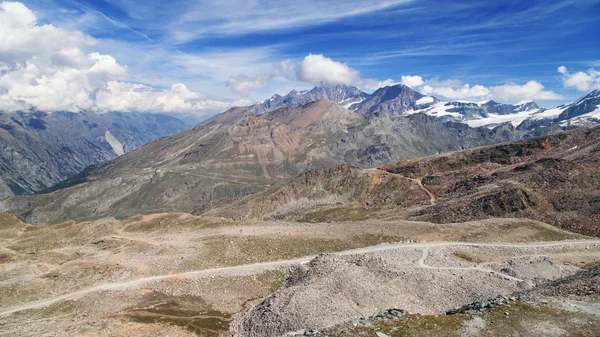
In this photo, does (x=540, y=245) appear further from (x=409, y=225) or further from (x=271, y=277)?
(x=271, y=277)

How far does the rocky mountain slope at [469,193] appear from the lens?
103562mm

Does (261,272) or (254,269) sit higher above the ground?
(254,269)

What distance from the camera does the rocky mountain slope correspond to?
340 ft

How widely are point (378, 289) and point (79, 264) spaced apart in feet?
163

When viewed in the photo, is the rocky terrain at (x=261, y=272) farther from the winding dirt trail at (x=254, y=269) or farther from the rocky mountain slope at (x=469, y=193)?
the rocky mountain slope at (x=469, y=193)

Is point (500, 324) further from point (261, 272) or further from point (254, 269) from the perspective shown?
point (254, 269)

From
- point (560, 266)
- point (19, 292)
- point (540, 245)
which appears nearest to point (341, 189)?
point (540, 245)

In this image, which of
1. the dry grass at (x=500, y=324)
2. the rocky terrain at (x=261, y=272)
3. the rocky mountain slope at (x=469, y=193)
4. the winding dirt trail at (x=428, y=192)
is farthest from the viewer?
the winding dirt trail at (x=428, y=192)

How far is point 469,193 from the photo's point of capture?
13738cm

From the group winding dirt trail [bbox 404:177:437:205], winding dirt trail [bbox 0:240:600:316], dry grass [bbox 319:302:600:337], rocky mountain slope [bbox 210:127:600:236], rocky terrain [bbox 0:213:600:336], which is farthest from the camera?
winding dirt trail [bbox 404:177:437:205]

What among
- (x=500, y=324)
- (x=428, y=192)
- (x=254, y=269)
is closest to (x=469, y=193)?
(x=428, y=192)

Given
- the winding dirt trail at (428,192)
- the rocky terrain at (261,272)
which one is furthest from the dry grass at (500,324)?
the winding dirt trail at (428,192)

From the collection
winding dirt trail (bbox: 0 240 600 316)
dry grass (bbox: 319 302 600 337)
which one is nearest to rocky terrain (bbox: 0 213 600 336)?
winding dirt trail (bbox: 0 240 600 316)

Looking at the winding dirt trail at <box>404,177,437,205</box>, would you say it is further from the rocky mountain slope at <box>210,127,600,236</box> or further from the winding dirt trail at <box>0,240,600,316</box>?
the winding dirt trail at <box>0,240,600,316</box>
